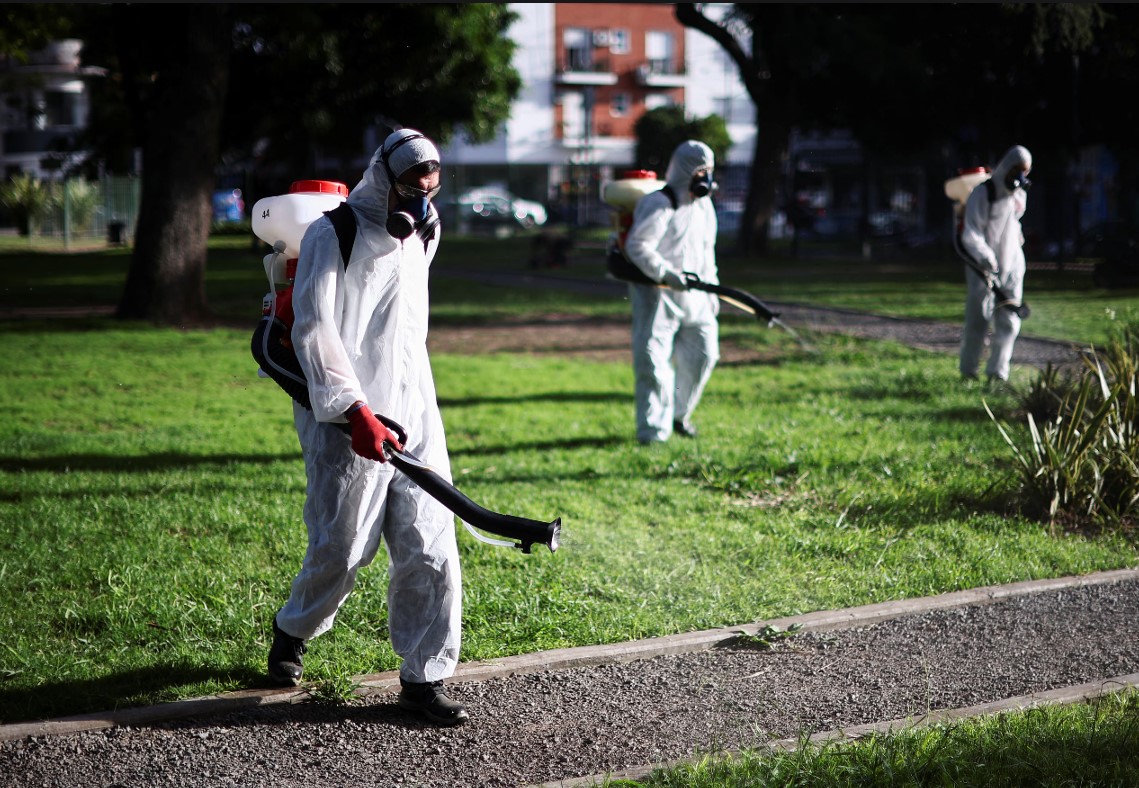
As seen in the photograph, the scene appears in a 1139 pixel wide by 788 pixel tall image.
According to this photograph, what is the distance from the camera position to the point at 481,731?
408 centimetres

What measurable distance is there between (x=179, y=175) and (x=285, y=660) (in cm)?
1245

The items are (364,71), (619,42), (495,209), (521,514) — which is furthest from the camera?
(619,42)

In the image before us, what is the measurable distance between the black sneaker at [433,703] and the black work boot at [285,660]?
43 centimetres

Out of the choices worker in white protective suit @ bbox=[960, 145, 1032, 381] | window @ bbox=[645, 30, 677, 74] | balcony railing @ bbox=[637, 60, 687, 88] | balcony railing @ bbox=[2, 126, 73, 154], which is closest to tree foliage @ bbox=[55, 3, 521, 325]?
worker in white protective suit @ bbox=[960, 145, 1032, 381]

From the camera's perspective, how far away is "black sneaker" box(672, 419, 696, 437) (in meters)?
8.82

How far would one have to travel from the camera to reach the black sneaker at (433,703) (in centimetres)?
408

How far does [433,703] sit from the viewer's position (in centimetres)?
409

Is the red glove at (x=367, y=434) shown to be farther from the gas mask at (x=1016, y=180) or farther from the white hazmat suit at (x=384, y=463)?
the gas mask at (x=1016, y=180)

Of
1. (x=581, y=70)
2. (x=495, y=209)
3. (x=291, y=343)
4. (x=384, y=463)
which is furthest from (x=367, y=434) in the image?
(x=581, y=70)

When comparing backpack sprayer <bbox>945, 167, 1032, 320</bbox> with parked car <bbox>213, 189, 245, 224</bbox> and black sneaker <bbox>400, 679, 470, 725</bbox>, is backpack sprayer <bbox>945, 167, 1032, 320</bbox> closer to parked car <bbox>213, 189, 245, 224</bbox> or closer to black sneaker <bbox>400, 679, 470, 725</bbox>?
black sneaker <bbox>400, 679, 470, 725</bbox>

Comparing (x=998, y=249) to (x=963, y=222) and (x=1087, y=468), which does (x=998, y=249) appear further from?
(x=1087, y=468)

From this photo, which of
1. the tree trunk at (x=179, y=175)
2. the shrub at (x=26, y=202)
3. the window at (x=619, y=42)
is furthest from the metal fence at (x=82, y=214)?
the window at (x=619, y=42)

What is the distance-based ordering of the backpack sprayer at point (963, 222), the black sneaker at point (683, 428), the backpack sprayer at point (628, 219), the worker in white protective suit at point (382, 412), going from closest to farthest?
1. the worker in white protective suit at point (382, 412)
2. the backpack sprayer at point (628, 219)
3. the black sneaker at point (683, 428)
4. the backpack sprayer at point (963, 222)

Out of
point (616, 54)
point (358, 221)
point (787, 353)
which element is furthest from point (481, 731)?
point (616, 54)
